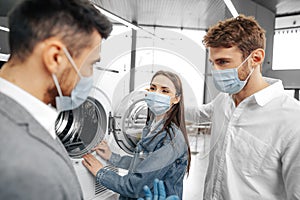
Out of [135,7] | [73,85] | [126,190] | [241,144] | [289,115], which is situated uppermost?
[135,7]

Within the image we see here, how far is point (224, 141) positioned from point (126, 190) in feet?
1.95

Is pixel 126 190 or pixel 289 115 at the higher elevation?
pixel 289 115

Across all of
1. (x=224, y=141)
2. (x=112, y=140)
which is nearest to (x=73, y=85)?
(x=112, y=140)

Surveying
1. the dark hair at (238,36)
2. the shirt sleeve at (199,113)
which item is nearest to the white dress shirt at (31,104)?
the shirt sleeve at (199,113)

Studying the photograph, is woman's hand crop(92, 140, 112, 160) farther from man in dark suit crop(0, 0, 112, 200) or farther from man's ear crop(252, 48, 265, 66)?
man's ear crop(252, 48, 265, 66)

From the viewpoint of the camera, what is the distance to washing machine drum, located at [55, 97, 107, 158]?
1359 millimetres

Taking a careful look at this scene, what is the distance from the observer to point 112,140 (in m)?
1.36

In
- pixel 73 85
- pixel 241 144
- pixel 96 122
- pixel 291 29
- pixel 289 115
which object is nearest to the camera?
pixel 73 85

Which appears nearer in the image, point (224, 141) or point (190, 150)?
point (190, 150)

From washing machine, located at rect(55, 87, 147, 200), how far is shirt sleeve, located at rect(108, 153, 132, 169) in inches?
0.9

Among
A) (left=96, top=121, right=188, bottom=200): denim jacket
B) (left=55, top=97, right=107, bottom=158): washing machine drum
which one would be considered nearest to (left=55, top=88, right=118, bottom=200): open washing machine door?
(left=55, top=97, right=107, bottom=158): washing machine drum

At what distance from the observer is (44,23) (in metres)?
0.69

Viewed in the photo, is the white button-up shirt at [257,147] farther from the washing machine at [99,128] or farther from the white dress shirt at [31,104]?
the white dress shirt at [31,104]

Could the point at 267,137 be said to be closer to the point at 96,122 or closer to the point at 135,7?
the point at 96,122
